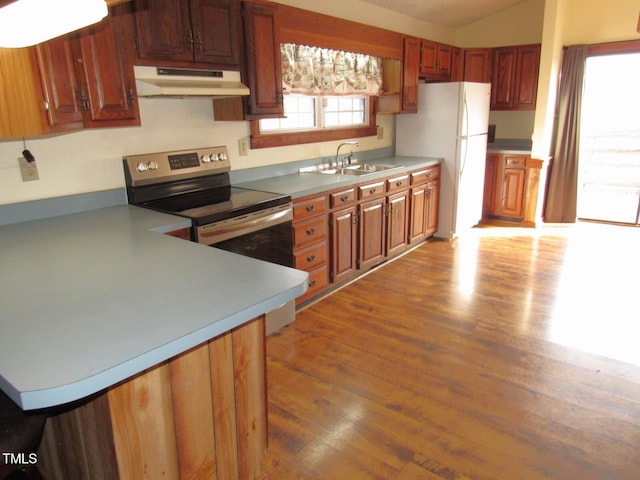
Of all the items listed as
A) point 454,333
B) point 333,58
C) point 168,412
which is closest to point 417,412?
point 454,333

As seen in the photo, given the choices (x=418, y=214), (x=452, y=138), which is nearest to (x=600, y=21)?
(x=452, y=138)

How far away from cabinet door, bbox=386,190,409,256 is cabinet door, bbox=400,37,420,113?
3.09ft

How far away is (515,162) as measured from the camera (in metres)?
5.39

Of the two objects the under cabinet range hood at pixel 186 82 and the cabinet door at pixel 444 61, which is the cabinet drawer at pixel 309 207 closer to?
the under cabinet range hood at pixel 186 82

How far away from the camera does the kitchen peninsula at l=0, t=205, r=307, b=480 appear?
100 cm

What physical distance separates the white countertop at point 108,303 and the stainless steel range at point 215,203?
532 millimetres

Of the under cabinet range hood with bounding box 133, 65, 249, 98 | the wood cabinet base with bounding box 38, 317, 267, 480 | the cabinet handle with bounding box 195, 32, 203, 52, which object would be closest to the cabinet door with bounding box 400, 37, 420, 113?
the under cabinet range hood with bounding box 133, 65, 249, 98

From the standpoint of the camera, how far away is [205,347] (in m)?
1.33

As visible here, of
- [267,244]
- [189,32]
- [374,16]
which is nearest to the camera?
[189,32]

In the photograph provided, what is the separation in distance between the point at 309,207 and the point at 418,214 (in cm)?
173

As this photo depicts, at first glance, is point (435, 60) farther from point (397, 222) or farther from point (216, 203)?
point (216, 203)

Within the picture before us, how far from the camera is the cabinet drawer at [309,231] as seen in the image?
3.09m

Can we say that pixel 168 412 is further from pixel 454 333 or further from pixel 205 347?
pixel 454 333

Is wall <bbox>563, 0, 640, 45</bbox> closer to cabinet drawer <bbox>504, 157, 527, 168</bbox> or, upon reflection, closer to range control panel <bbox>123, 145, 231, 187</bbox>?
cabinet drawer <bbox>504, 157, 527, 168</bbox>
